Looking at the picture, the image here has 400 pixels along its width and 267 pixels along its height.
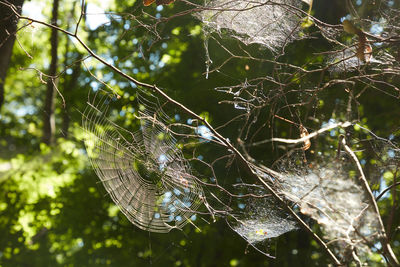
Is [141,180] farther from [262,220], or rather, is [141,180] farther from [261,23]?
[261,23]

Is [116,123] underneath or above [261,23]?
underneath

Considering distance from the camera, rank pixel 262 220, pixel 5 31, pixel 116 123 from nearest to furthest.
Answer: pixel 262 220 < pixel 5 31 < pixel 116 123

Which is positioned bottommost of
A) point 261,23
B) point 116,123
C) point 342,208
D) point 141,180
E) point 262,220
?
point 116,123

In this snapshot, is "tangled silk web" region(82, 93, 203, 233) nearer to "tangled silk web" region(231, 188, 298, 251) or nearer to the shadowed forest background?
"tangled silk web" region(231, 188, 298, 251)

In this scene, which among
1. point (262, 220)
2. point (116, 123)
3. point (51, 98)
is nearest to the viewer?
point (262, 220)

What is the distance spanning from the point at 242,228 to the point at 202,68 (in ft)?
7.95

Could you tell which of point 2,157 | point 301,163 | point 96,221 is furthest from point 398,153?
point 2,157

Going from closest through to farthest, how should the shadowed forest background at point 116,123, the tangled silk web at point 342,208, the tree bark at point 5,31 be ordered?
1. the tangled silk web at point 342,208
2. the tree bark at point 5,31
3. the shadowed forest background at point 116,123

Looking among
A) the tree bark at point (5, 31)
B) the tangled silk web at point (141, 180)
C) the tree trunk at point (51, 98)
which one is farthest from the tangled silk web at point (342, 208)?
the tree trunk at point (51, 98)

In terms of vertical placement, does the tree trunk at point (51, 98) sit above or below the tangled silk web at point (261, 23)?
Answer: below

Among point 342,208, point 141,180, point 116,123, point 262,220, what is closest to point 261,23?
point 262,220

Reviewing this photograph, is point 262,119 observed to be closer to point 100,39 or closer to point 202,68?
point 202,68

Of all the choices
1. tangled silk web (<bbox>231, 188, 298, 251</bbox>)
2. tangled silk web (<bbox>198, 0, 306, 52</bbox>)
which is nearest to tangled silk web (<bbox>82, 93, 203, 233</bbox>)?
tangled silk web (<bbox>231, 188, 298, 251</bbox>)

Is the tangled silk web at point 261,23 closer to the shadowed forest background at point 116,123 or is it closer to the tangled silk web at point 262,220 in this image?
the shadowed forest background at point 116,123
